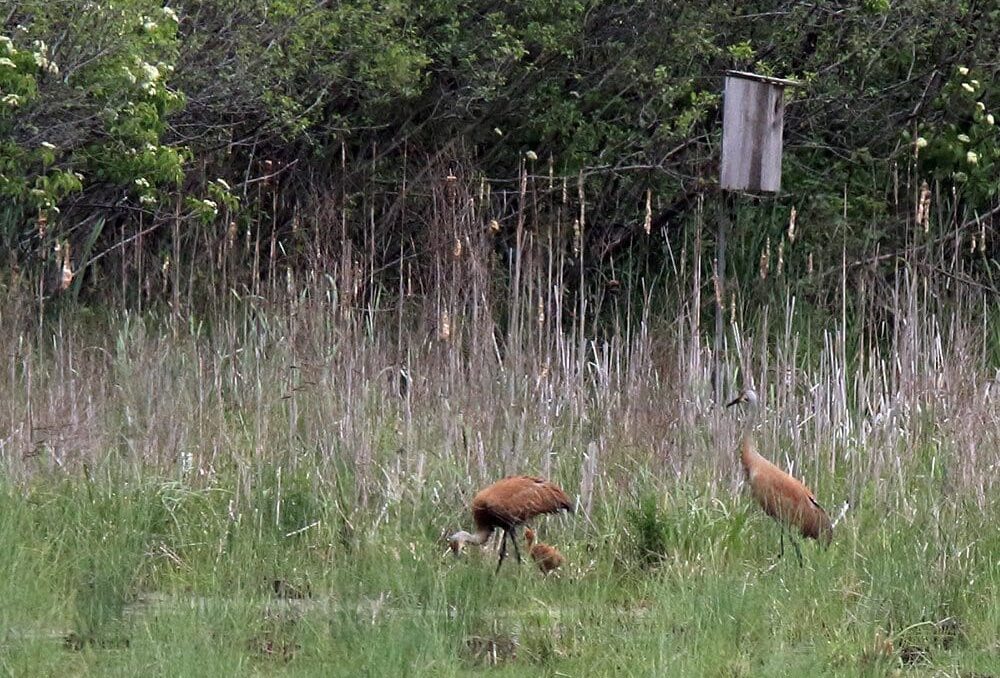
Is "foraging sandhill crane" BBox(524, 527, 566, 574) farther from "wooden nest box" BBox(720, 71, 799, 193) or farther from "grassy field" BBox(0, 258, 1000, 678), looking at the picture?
"wooden nest box" BBox(720, 71, 799, 193)

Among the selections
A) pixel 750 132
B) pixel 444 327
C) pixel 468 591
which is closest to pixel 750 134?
pixel 750 132

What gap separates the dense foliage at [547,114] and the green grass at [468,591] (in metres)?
4.72

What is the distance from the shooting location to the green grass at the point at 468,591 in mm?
5109

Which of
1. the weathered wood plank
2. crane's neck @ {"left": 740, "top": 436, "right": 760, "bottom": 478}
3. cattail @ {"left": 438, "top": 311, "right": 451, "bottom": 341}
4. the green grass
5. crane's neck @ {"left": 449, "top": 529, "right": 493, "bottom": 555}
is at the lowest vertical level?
the green grass

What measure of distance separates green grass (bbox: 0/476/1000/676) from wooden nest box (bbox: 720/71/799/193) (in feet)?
5.66

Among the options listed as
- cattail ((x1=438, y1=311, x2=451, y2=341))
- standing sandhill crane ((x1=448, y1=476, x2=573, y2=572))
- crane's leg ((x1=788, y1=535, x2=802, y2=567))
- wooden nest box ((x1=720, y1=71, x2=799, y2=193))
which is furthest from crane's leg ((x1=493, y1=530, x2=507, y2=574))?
wooden nest box ((x1=720, y1=71, x2=799, y2=193))

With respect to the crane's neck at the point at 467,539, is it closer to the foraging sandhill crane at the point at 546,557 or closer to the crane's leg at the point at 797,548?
the foraging sandhill crane at the point at 546,557

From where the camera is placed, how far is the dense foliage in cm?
1121

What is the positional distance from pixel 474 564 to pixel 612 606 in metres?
0.56

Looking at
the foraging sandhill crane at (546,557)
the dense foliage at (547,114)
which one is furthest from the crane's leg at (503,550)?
the dense foliage at (547,114)

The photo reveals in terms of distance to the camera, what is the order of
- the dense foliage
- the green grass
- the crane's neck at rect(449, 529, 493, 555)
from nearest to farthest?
the green grass < the crane's neck at rect(449, 529, 493, 555) < the dense foliage

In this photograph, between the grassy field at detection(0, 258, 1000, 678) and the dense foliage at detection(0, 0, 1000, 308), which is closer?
the grassy field at detection(0, 258, 1000, 678)

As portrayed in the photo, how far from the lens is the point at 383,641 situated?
5023 mm

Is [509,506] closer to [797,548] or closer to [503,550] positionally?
[503,550]
